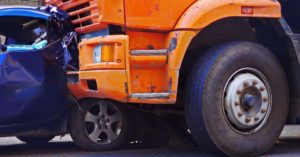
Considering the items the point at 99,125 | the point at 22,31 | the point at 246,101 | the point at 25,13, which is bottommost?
the point at 99,125

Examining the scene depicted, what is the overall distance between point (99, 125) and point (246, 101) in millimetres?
1729

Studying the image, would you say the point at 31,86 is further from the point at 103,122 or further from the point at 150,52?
the point at 150,52

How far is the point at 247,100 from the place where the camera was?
17.4ft

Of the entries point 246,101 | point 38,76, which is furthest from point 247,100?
point 38,76

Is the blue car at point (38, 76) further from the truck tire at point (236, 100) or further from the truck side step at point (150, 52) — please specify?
the truck tire at point (236, 100)

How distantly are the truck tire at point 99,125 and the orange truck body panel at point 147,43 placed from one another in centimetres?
83

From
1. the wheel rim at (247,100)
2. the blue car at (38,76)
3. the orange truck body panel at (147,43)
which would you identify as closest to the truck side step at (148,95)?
the orange truck body panel at (147,43)

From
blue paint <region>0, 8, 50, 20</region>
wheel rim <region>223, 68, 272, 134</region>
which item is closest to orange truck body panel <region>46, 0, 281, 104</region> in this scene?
wheel rim <region>223, 68, 272, 134</region>

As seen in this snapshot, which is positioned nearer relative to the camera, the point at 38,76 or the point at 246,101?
the point at 246,101

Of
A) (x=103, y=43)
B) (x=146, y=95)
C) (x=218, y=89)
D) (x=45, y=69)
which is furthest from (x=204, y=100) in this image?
(x=45, y=69)

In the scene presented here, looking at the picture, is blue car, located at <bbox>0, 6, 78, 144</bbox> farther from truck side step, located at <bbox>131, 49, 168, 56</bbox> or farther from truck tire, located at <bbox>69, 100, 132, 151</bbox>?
truck side step, located at <bbox>131, 49, 168, 56</bbox>

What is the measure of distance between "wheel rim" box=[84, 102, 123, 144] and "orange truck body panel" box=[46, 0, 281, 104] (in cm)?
85

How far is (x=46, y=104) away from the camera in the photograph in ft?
19.1

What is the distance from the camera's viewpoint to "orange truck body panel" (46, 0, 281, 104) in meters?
5.09
